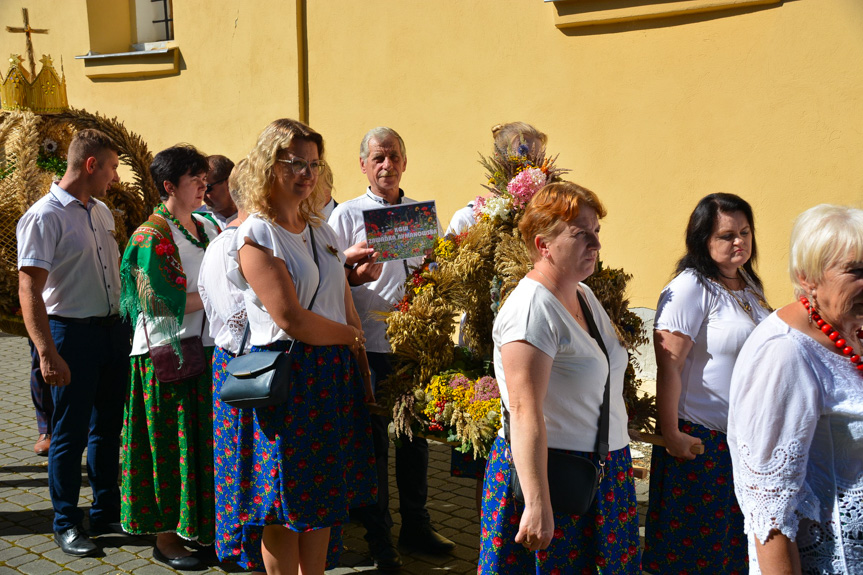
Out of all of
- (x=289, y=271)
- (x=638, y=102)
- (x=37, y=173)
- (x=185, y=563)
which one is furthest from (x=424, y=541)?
(x=638, y=102)

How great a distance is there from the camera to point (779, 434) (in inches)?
77.7

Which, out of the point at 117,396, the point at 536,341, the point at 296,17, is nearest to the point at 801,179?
the point at 536,341

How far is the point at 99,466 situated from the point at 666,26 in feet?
16.8

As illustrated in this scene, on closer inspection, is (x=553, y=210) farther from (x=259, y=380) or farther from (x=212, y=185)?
(x=212, y=185)

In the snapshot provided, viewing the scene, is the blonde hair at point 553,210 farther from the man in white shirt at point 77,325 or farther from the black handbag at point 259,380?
the man in white shirt at point 77,325

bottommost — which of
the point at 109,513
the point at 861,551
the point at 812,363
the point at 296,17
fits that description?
the point at 109,513

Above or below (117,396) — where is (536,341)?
above

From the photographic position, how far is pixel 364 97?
8.55 metres

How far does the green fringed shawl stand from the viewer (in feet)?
13.2

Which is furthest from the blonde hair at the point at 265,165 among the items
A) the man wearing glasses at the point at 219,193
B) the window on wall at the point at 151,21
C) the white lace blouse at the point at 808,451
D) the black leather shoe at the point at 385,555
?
the window on wall at the point at 151,21

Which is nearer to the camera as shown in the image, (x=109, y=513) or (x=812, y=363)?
(x=812, y=363)

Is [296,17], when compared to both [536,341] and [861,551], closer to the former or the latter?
[536,341]

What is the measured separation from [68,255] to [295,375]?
197 centimetres

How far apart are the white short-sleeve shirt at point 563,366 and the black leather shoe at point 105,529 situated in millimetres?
2978
